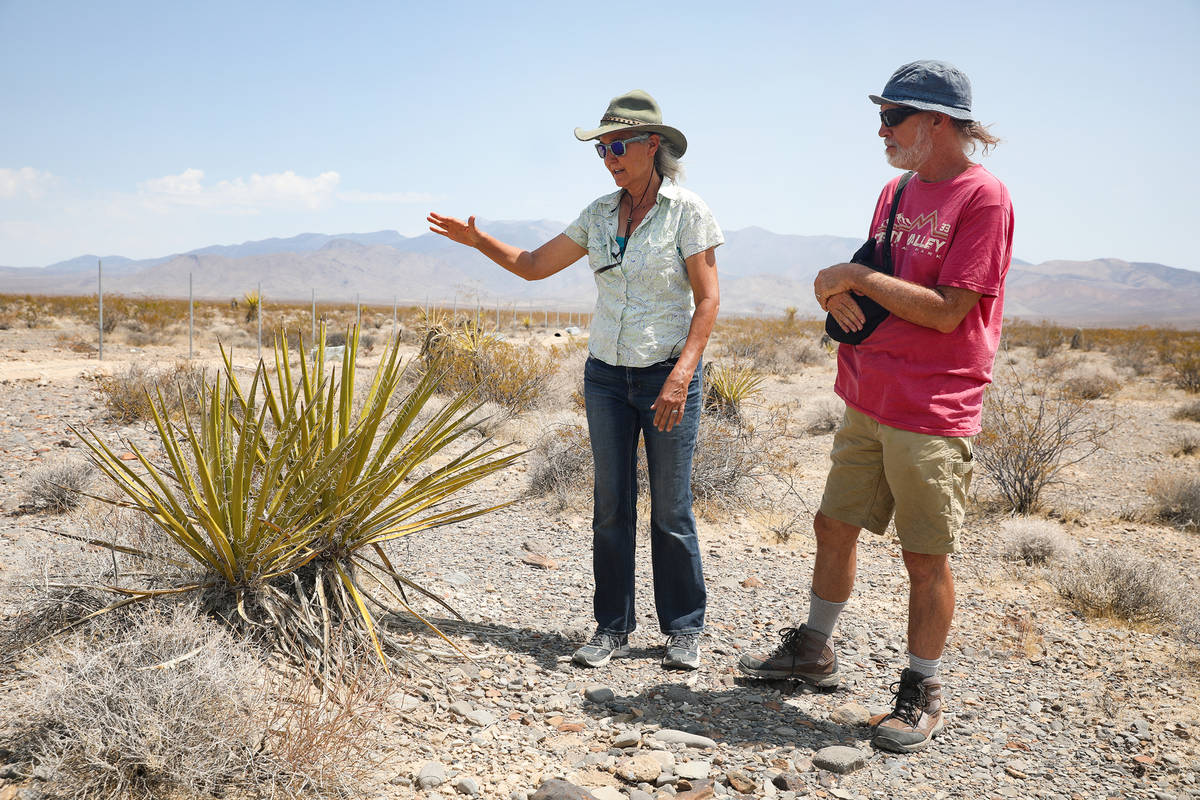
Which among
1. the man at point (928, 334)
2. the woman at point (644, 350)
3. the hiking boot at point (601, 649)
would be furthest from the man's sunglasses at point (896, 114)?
the hiking boot at point (601, 649)

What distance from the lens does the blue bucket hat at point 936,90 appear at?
2.44 m

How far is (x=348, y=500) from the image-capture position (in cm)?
280

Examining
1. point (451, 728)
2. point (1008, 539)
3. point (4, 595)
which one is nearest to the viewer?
point (451, 728)

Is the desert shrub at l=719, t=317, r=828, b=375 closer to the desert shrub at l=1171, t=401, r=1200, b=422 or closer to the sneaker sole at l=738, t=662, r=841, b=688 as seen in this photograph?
the desert shrub at l=1171, t=401, r=1200, b=422

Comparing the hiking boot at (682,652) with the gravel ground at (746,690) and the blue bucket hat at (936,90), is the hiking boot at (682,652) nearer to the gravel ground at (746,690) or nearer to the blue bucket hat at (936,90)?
the gravel ground at (746,690)

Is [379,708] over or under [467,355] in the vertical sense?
under

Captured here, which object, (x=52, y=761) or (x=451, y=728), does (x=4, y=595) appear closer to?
(x=52, y=761)

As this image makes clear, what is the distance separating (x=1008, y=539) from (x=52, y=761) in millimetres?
5380

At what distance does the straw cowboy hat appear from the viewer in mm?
2900

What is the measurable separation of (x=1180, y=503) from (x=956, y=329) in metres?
5.31

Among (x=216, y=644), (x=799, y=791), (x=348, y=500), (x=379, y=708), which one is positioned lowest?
(x=799, y=791)

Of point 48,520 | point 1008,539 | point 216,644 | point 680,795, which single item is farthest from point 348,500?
point 1008,539

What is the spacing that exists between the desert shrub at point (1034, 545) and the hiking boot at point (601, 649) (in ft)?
10.4

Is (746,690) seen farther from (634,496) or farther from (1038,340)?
(1038,340)
